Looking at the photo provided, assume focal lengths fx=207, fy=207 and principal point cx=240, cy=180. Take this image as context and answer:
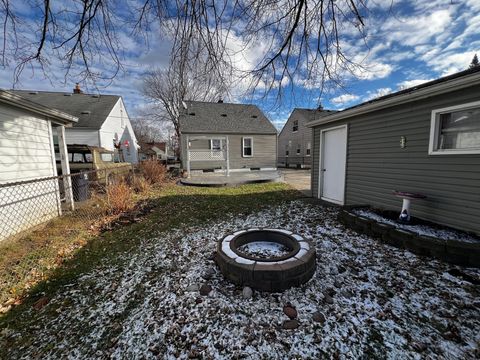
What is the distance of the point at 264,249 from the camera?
3314 millimetres

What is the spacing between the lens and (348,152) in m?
5.88

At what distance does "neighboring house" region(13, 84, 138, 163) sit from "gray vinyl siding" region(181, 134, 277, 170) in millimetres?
6304

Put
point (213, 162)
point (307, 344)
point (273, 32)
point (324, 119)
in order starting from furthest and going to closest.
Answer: point (213, 162)
point (324, 119)
point (273, 32)
point (307, 344)

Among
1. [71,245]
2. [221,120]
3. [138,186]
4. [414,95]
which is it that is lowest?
[71,245]

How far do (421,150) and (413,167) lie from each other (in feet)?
1.20

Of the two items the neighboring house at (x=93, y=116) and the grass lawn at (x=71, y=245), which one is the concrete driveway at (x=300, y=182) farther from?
the neighboring house at (x=93, y=116)

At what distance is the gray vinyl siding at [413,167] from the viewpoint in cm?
348

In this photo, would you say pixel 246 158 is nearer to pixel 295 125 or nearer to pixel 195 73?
pixel 295 125

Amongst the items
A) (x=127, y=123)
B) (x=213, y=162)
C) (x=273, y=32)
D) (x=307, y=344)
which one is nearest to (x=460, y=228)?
(x=307, y=344)

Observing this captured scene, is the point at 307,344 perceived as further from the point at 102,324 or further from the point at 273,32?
the point at 273,32

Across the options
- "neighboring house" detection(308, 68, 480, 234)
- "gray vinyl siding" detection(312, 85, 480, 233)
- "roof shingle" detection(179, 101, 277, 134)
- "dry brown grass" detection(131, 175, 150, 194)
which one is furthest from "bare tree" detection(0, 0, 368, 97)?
"roof shingle" detection(179, 101, 277, 134)

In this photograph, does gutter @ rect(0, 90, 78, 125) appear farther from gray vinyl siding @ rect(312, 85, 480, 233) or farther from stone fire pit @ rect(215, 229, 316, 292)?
gray vinyl siding @ rect(312, 85, 480, 233)

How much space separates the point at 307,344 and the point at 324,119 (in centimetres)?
600

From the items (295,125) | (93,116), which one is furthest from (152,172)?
(295,125)
